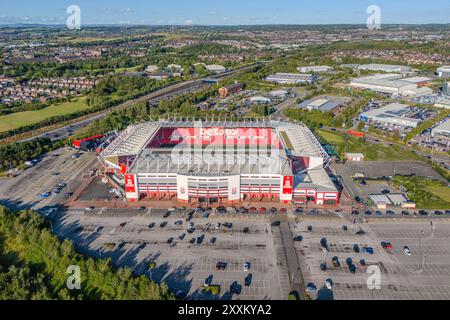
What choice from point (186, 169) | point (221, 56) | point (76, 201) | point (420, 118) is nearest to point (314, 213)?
point (186, 169)

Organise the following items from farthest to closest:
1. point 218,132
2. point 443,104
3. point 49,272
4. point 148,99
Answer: point 148,99 → point 443,104 → point 218,132 → point 49,272

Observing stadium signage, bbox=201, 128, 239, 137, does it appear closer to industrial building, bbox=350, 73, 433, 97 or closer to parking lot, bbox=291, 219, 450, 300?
parking lot, bbox=291, 219, 450, 300

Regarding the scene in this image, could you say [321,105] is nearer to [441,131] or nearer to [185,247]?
[441,131]

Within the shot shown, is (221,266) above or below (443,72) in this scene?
below

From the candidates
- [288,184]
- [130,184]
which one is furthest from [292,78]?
[130,184]

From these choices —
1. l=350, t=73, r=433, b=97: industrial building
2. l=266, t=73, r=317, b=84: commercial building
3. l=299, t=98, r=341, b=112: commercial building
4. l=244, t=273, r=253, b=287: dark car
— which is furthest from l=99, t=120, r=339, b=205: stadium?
l=266, t=73, r=317, b=84: commercial building

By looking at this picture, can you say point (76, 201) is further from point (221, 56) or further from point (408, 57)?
point (408, 57)

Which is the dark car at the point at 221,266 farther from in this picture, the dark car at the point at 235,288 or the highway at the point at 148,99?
the highway at the point at 148,99

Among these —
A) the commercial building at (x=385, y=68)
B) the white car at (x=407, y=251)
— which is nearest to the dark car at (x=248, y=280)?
the white car at (x=407, y=251)
